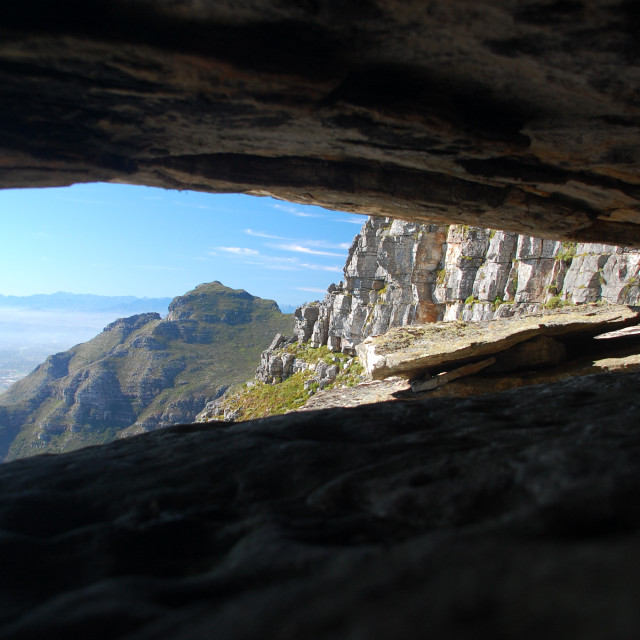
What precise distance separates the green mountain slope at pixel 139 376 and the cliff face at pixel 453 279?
174 feet

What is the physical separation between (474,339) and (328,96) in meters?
13.1

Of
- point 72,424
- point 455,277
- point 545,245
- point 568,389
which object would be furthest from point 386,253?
point 72,424

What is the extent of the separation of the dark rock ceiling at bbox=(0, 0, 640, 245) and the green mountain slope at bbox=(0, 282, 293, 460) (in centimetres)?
10557

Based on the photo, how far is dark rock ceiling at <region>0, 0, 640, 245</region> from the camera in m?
A: 6.13

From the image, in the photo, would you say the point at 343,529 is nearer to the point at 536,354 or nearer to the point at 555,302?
the point at 536,354

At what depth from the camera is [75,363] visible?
15375cm

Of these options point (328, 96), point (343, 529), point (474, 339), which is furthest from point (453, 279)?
point (343, 529)

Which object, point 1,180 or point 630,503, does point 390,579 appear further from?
point 1,180

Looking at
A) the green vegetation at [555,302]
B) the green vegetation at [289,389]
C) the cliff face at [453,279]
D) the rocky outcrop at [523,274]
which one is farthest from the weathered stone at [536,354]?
the green vegetation at [289,389]

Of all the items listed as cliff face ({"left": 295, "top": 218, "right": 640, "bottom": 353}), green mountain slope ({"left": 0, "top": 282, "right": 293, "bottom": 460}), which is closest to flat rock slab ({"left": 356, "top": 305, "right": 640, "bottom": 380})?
cliff face ({"left": 295, "top": 218, "right": 640, "bottom": 353})

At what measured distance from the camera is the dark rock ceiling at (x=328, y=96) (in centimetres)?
613

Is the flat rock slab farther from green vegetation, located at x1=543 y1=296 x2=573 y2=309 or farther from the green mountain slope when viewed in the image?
the green mountain slope

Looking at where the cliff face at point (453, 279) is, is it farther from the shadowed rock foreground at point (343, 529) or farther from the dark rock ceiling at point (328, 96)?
the shadowed rock foreground at point (343, 529)

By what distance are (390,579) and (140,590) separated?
7.26 ft
